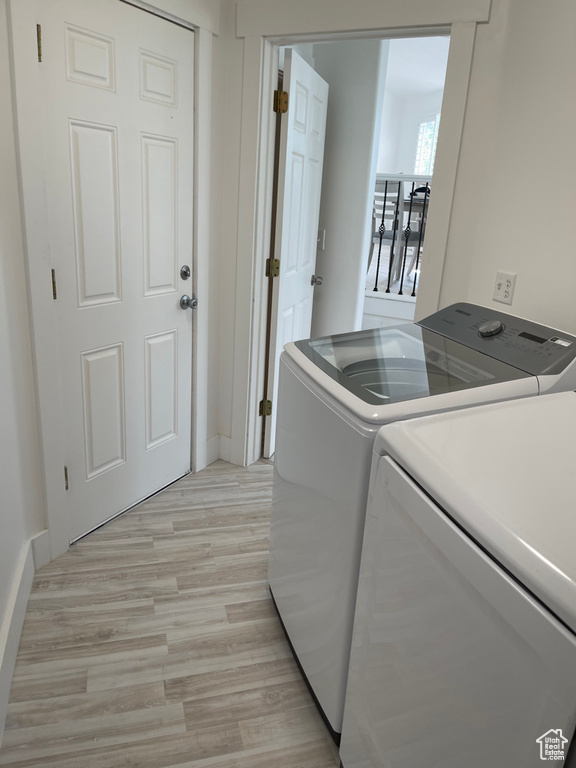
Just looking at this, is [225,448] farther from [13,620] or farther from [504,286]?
[504,286]

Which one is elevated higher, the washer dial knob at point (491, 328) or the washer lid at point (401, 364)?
the washer dial knob at point (491, 328)

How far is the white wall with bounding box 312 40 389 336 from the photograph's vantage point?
3127 millimetres

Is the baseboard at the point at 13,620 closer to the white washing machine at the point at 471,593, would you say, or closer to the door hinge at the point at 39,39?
the white washing machine at the point at 471,593

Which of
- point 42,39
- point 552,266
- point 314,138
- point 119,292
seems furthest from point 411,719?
point 314,138

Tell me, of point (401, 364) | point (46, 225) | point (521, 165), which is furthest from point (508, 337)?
point (46, 225)

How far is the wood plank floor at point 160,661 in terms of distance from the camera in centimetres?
148

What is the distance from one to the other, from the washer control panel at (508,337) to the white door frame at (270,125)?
378 mm

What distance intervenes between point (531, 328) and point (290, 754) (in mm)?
1357

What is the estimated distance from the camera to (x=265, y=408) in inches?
116

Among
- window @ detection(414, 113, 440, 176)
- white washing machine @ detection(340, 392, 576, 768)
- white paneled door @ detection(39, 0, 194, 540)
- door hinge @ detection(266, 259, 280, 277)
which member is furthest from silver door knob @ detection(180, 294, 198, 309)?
window @ detection(414, 113, 440, 176)

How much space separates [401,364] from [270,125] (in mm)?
1510

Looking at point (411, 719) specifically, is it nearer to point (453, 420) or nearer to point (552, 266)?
point (453, 420)

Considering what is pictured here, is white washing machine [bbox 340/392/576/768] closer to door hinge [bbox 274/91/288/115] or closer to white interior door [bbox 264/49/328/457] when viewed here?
white interior door [bbox 264/49/328/457]

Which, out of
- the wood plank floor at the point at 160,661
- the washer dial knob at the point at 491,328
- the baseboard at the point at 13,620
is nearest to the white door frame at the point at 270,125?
the washer dial knob at the point at 491,328
